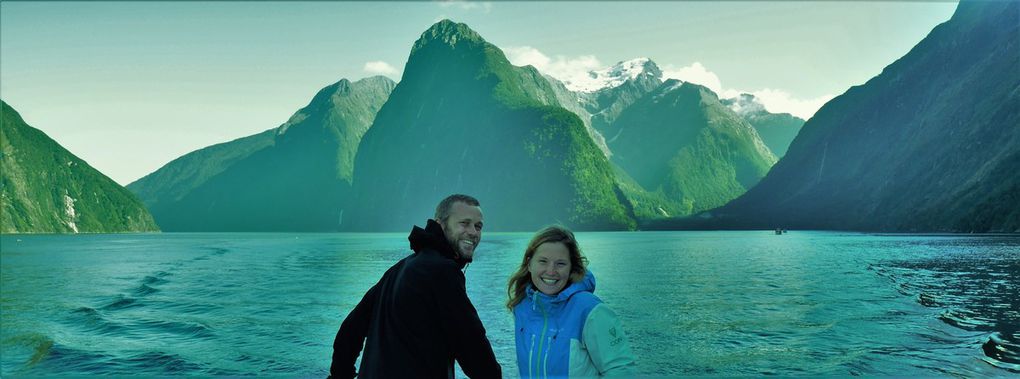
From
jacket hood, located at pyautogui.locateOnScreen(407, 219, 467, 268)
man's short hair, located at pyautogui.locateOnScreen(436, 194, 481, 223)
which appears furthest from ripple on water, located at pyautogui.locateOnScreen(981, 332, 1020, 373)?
jacket hood, located at pyautogui.locateOnScreen(407, 219, 467, 268)

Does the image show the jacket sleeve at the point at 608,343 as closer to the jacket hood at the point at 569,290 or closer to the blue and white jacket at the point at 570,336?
the blue and white jacket at the point at 570,336

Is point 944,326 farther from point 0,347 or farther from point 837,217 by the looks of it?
point 837,217

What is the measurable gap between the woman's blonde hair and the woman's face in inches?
1.3

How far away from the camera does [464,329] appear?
3.78 metres

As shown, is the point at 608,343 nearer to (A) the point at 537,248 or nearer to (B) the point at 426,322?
(A) the point at 537,248

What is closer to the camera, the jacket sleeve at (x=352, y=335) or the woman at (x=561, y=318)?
the woman at (x=561, y=318)

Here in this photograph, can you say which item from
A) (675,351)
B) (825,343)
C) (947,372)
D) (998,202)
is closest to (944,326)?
(825,343)

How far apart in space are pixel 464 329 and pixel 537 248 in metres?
0.96

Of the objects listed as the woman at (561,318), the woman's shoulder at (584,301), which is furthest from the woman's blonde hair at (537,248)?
the woman's shoulder at (584,301)

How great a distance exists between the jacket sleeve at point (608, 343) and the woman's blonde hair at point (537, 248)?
1.38ft

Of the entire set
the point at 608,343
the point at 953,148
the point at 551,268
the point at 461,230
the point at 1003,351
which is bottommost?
the point at 1003,351

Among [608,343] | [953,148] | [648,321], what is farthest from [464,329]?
[953,148]

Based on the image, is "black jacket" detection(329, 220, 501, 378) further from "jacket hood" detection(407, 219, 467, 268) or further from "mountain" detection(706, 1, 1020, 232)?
"mountain" detection(706, 1, 1020, 232)

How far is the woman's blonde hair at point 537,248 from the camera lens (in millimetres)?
4477
